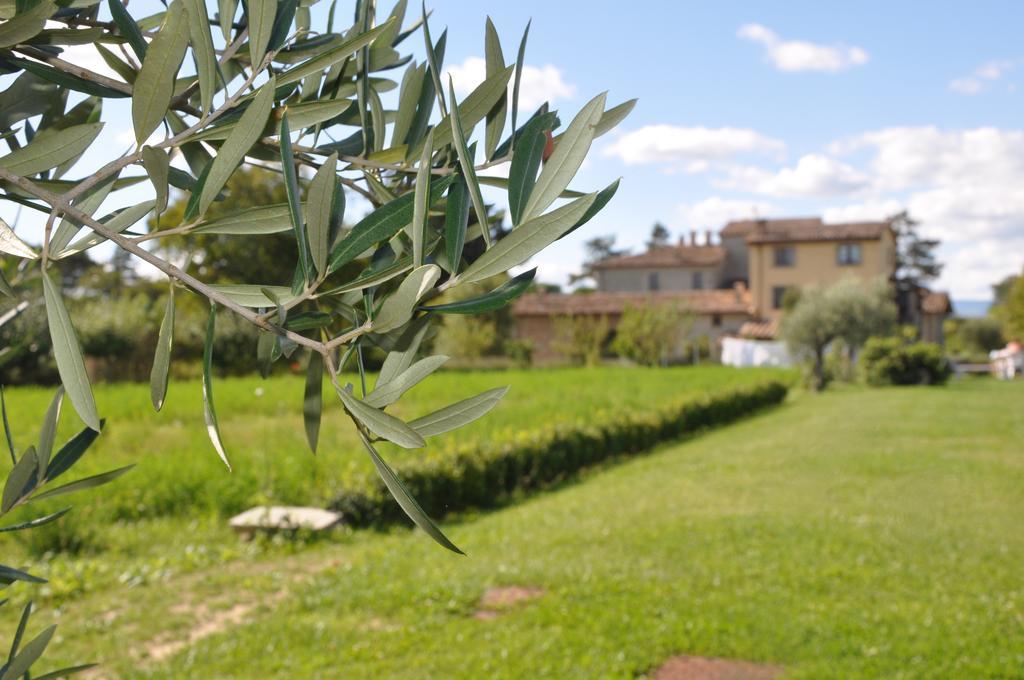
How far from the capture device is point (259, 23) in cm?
93

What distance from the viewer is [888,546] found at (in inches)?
325

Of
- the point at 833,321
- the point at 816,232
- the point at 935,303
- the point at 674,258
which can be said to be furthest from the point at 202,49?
the point at 935,303

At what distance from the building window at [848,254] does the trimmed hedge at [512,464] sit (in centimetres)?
2565

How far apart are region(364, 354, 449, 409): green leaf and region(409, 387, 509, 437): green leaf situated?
36 millimetres

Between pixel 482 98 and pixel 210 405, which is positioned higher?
pixel 482 98

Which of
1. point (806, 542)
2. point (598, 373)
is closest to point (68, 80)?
point (806, 542)

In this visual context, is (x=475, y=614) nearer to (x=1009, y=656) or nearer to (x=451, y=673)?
(x=451, y=673)

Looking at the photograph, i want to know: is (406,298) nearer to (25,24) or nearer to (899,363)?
(25,24)

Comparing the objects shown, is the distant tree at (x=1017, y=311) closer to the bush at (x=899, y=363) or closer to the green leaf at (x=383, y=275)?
the bush at (x=899, y=363)

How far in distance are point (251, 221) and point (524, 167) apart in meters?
0.30

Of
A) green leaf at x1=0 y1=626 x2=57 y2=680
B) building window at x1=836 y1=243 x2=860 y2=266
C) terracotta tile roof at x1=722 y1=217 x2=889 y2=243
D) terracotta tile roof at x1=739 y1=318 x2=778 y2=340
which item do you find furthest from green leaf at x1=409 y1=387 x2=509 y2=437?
building window at x1=836 y1=243 x2=860 y2=266

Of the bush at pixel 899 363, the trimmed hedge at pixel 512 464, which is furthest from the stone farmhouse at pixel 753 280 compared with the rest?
the trimmed hedge at pixel 512 464

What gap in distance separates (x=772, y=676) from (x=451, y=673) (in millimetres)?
1831

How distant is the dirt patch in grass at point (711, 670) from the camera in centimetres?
520
